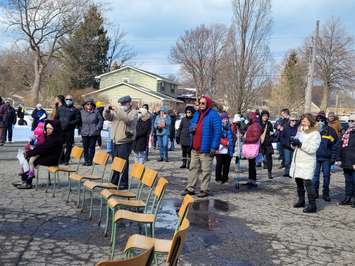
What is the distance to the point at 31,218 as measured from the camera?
21.3 feet

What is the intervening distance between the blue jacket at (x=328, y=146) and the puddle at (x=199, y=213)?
2.37 meters

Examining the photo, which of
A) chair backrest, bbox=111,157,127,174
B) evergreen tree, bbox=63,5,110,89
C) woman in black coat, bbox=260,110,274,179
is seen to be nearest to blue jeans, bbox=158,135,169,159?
woman in black coat, bbox=260,110,274,179

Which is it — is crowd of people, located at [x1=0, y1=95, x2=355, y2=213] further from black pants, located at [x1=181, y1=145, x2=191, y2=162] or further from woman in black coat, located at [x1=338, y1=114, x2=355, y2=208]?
black pants, located at [x1=181, y1=145, x2=191, y2=162]

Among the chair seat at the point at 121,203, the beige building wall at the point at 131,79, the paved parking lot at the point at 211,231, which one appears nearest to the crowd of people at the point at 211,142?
the paved parking lot at the point at 211,231

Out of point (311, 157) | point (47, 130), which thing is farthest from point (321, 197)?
point (47, 130)

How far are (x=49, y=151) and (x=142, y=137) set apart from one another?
3.20 m

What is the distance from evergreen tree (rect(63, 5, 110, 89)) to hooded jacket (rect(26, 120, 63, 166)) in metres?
41.6

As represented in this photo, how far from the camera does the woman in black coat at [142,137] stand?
1095cm

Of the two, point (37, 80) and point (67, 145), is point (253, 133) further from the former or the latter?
point (37, 80)

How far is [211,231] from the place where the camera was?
21.0ft

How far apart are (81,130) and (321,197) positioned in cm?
626

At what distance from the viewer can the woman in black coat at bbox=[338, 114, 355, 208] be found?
855cm

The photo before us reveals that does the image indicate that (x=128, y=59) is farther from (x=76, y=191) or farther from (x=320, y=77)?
(x=76, y=191)

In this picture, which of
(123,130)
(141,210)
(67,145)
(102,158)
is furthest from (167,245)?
(67,145)
